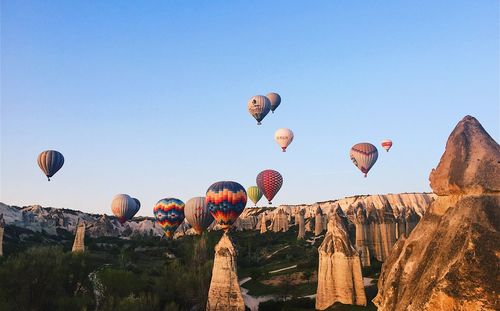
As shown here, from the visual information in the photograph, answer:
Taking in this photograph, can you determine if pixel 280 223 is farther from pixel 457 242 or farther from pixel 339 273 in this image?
pixel 457 242

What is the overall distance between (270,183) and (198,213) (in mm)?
15590

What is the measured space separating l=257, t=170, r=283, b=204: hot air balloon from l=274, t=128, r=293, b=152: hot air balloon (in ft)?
18.2

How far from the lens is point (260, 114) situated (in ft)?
237

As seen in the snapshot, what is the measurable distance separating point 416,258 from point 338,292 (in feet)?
75.6

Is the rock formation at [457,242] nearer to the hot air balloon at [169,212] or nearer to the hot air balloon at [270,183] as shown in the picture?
the hot air balloon at [270,183]

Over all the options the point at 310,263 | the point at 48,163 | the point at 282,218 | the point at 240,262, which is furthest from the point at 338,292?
the point at 282,218

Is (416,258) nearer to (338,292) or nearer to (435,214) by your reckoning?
(435,214)

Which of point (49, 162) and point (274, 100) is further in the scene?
point (274, 100)

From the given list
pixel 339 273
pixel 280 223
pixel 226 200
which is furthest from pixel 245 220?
pixel 339 273

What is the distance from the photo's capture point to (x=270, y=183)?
7712cm

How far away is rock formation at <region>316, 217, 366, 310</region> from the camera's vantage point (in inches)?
1203

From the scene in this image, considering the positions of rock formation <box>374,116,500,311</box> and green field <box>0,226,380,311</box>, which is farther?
green field <box>0,226,380,311</box>

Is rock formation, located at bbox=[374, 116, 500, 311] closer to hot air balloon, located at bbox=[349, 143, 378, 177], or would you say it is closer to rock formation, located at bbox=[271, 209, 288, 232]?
→ hot air balloon, located at bbox=[349, 143, 378, 177]

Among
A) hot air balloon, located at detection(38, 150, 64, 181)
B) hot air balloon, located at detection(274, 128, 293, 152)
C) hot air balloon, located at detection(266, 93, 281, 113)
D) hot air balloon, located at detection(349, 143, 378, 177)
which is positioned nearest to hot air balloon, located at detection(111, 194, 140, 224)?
hot air balloon, located at detection(38, 150, 64, 181)
